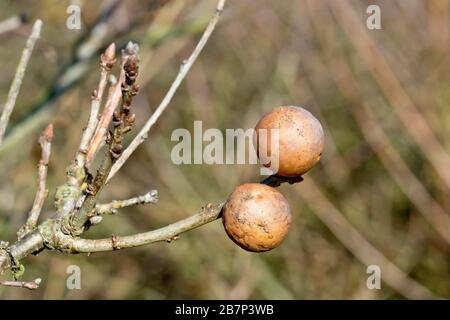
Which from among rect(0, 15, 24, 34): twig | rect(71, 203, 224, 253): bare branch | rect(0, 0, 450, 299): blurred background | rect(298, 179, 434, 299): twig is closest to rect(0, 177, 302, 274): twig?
rect(71, 203, 224, 253): bare branch

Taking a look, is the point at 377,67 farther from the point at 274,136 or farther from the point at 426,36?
the point at 274,136

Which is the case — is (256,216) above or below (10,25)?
below

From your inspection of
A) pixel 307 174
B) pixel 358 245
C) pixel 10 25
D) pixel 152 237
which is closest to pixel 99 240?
pixel 152 237

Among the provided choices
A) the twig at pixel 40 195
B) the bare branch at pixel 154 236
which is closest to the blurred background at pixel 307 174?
the twig at pixel 40 195

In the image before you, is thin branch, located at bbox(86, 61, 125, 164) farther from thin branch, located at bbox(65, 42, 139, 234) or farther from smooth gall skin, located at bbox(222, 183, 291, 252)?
smooth gall skin, located at bbox(222, 183, 291, 252)

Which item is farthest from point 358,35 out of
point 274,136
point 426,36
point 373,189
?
point 274,136

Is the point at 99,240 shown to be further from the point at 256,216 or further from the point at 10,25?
the point at 10,25
